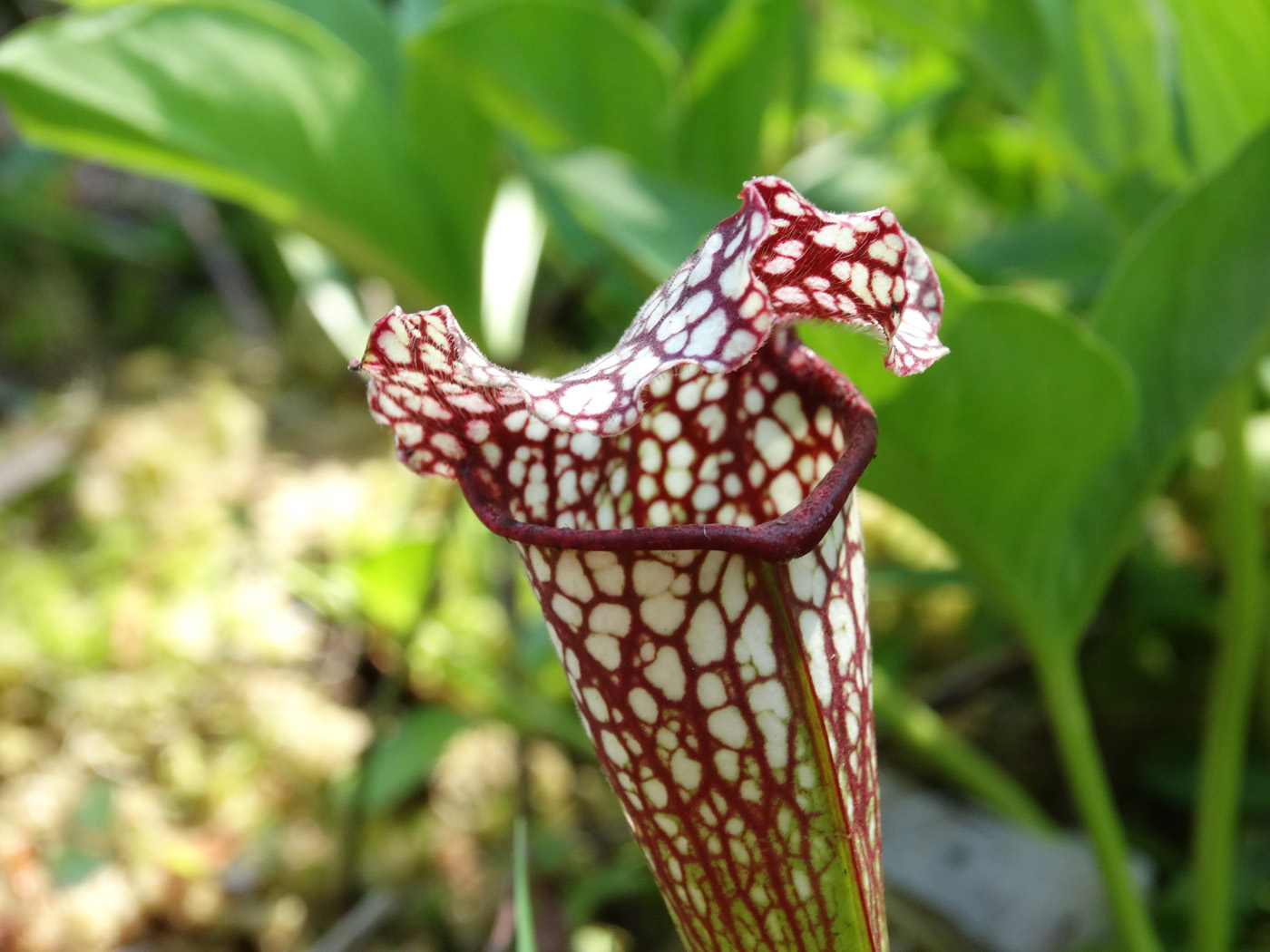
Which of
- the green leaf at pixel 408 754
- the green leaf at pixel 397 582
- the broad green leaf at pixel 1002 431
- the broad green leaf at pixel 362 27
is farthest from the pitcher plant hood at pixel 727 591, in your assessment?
the broad green leaf at pixel 362 27

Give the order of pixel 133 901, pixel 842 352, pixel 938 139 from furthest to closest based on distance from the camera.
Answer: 1. pixel 938 139
2. pixel 133 901
3. pixel 842 352

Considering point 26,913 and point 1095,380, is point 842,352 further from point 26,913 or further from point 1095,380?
point 26,913

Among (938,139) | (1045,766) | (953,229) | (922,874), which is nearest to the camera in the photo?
(922,874)

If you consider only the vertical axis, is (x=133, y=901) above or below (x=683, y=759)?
below

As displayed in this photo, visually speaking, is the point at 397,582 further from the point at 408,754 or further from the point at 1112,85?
the point at 1112,85

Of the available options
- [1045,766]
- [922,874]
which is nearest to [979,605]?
[1045,766]

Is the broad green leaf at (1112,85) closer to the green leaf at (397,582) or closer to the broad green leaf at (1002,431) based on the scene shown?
the broad green leaf at (1002,431)
